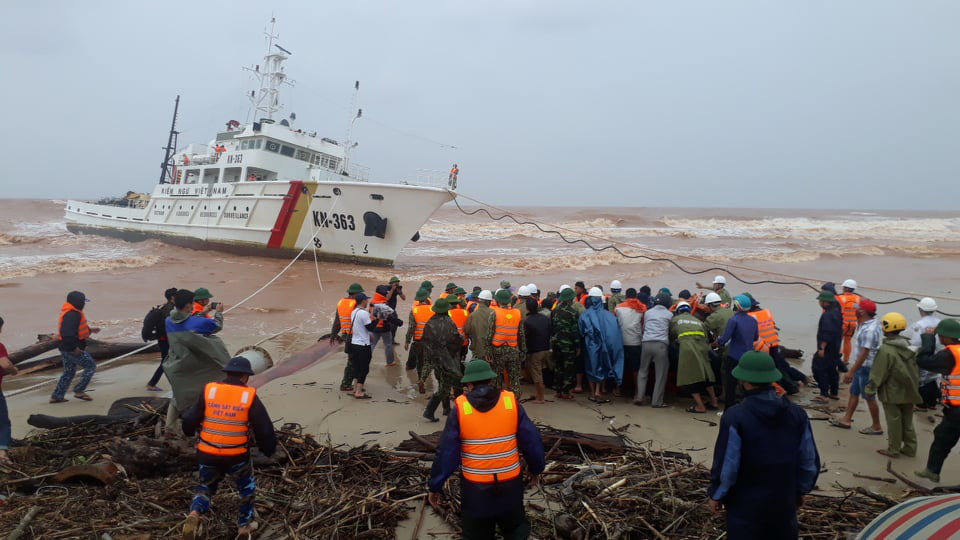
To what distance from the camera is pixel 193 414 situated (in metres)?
3.38

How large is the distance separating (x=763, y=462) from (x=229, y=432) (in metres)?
3.08

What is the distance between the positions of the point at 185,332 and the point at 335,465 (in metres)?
1.77

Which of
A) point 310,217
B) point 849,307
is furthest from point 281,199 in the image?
point 849,307

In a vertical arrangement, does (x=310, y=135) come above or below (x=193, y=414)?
above

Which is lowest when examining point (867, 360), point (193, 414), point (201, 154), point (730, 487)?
point (193, 414)

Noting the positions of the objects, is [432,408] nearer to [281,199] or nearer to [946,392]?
[946,392]

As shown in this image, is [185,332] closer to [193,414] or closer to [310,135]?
[193,414]

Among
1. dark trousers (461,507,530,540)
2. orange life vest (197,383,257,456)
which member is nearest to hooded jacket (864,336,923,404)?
dark trousers (461,507,530,540)

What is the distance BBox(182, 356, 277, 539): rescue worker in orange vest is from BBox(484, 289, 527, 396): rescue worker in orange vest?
9.53ft

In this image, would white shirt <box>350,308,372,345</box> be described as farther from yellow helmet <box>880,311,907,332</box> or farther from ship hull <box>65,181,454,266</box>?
ship hull <box>65,181,454,266</box>

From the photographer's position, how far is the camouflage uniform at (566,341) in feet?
21.4

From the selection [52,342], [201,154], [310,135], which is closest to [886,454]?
[52,342]

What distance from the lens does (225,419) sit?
3328 millimetres

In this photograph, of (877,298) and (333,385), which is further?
(877,298)
